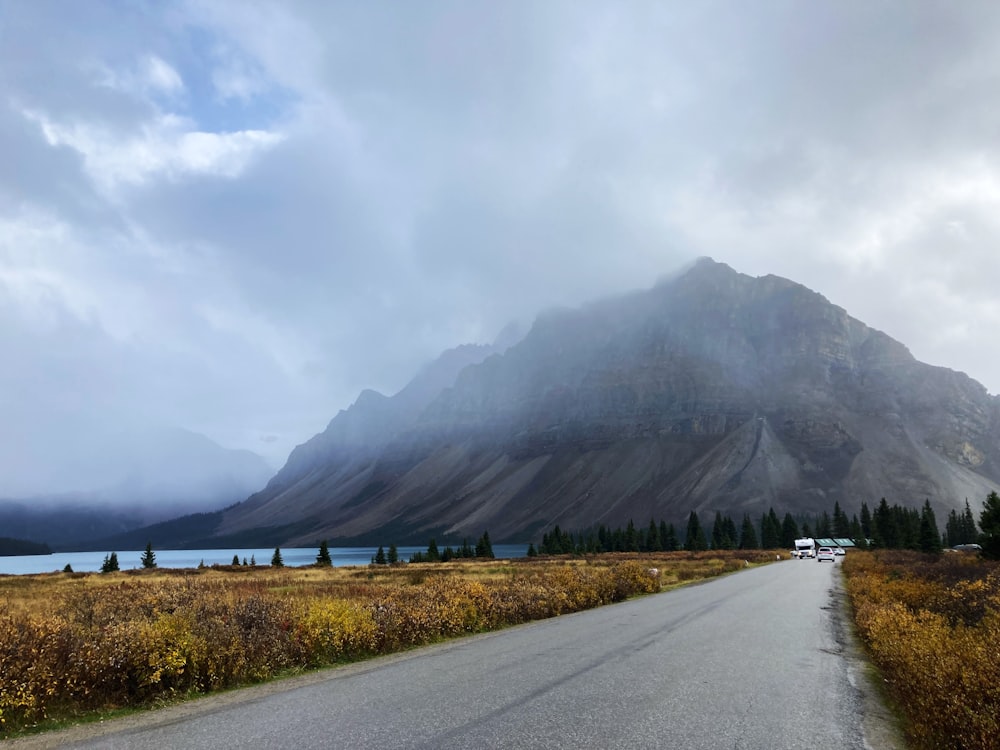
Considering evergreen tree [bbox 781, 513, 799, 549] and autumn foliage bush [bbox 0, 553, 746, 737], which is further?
evergreen tree [bbox 781, 513, 799, 549]

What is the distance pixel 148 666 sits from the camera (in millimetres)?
11148

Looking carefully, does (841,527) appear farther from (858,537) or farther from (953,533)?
(953,533)

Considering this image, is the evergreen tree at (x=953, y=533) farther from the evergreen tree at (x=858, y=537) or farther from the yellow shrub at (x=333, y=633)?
the yellow shrub at (x=333, y=633)

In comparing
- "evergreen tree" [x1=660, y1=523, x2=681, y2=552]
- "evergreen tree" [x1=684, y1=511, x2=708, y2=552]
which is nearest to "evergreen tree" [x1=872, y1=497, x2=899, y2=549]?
"evergreen tree" [x1=684, y1=511, x2=708, y2=552]

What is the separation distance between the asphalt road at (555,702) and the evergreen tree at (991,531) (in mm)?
36031

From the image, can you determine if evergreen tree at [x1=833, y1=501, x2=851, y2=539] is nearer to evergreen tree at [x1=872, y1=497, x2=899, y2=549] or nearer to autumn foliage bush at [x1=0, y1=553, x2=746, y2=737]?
evergreen tree at [x1=872, y1=497, x2=899, y2=549]

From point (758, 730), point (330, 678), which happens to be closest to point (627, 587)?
point (330, 678)

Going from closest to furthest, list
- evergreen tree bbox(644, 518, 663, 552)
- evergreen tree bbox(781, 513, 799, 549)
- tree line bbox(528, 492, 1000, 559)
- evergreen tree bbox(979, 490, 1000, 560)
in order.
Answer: evergreen tree bbox(979, 490, 1000, 560) → tree line bbox(528, 492, 1000, 559) → evergreen tree bbox(644, 518, 663, 552) → evergreen tree bbox(781, 513, 799, 549)

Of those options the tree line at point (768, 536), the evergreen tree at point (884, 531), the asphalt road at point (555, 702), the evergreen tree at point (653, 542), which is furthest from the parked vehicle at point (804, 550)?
the asphalt road at point (555, 702)

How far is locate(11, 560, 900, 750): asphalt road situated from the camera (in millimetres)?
7863

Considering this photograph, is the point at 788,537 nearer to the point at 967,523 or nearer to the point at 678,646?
the point at 967,523

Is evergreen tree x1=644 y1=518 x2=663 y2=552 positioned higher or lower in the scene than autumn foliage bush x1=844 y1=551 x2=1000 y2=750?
lower

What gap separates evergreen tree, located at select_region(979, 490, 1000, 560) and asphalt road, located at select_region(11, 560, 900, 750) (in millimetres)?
36031

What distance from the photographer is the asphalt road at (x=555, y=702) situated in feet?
25.8
